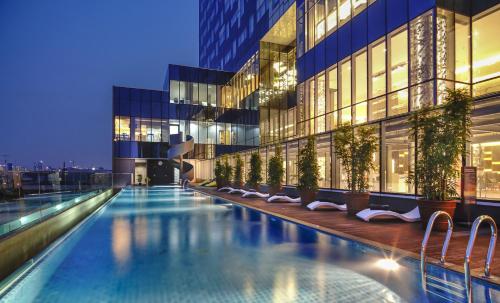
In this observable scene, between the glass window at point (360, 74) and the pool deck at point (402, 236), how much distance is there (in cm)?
807

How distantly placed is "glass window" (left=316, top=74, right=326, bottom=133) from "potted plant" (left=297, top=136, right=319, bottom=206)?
177 inches

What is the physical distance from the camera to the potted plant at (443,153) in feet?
27.7

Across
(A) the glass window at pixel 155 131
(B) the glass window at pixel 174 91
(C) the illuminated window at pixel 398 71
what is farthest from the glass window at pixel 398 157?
(B) the glass window at pixel 174 91

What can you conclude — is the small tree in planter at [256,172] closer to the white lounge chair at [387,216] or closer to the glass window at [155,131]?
the white lounge chair at [387,216]

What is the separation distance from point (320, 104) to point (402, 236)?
40.4 ft

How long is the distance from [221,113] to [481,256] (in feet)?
126

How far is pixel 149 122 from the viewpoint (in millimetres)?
41750

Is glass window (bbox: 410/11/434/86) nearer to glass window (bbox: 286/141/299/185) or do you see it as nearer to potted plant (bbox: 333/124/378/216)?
potted plant (bbox: 333/124/378/216)

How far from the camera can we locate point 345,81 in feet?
58.9

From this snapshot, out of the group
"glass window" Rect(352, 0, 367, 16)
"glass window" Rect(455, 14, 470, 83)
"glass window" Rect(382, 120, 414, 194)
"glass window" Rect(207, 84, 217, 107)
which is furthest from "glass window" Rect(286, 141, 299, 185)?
"glass window" Rect(207, 84, 217, 107)

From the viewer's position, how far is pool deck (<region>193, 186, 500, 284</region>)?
18.6ft

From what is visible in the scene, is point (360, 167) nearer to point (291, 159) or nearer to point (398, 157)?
point (291, 159)

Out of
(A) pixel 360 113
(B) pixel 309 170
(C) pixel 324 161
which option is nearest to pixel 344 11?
(A) pixel 360 113

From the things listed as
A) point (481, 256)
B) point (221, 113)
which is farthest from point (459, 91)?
point (221, 113)
